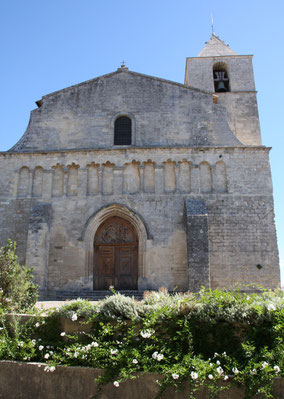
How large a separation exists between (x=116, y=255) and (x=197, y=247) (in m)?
3.44

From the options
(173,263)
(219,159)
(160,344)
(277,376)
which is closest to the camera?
(277,376)

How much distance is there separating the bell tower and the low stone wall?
1471 centimetres

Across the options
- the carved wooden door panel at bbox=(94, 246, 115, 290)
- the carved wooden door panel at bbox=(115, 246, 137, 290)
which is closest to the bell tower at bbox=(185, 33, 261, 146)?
the carved wooden door panel at bbox=(115, 246, 137, 290)

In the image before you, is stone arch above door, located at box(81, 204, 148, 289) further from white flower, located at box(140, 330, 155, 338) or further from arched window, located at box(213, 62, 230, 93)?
arched window, located at box(213, 62, 230, 93)

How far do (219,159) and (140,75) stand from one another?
18.4 feet

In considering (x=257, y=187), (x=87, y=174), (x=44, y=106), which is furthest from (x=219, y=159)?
(x=44, y=106)

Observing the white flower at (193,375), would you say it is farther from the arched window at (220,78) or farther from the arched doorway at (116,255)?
the arched window at (220,78)

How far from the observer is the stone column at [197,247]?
41.3 feet

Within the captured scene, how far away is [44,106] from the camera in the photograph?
16609mm

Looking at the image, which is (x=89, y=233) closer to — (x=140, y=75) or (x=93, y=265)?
(x=93, y=265)

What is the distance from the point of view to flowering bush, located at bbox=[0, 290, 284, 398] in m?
4.53

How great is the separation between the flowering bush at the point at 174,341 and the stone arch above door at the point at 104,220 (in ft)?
25.7

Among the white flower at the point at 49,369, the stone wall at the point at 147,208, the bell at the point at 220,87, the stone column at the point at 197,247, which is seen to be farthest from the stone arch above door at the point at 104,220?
the bell at the point at 220,87

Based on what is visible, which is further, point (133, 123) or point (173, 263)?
point (133, 123)
